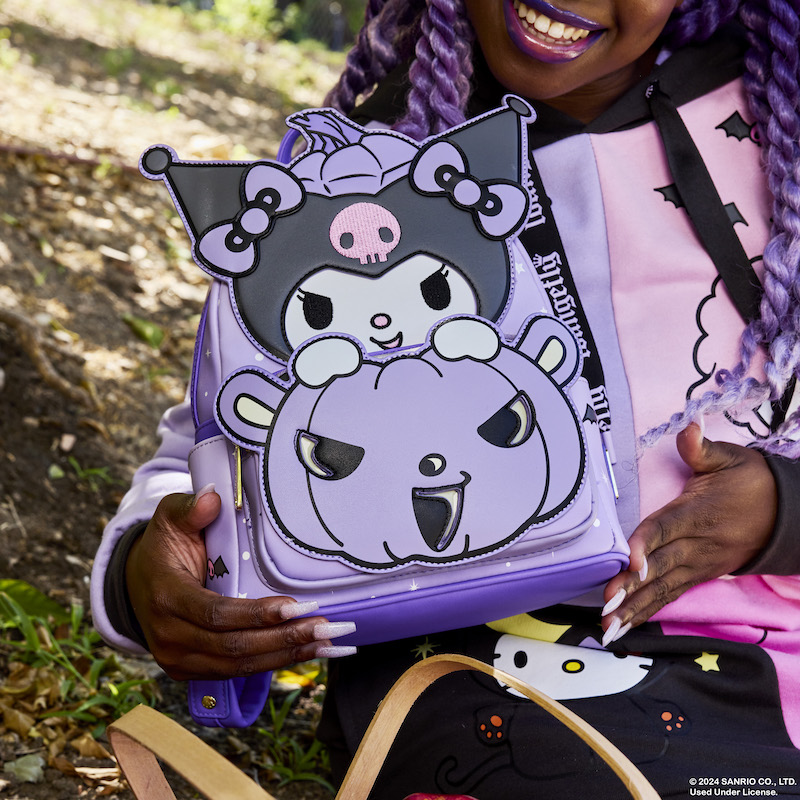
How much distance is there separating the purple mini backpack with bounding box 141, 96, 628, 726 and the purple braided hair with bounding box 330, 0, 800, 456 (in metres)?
0.14

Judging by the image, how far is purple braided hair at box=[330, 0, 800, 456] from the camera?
1.35m

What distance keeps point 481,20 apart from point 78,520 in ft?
4.47

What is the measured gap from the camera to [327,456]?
1.14 meters

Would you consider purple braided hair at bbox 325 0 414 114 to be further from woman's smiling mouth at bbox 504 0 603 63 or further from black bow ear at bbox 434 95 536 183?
black bow ear at bbox 434 95 536 183

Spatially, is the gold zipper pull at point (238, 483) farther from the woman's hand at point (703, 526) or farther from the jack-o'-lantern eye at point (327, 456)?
the woman's hand at point (703, 526)

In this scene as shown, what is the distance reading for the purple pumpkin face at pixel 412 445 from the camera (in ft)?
3.70

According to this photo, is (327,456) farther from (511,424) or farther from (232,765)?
(232,765)

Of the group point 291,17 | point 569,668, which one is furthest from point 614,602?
point 291,17

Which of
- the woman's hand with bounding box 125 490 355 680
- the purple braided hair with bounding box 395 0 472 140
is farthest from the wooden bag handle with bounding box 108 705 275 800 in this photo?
the purple braided hair with bounding box 395 0 472 140

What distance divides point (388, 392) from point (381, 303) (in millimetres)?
133

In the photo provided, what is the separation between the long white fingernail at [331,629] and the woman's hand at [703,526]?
0.34 meters

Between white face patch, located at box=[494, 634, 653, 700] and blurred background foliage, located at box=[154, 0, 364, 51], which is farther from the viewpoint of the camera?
blurred background foliage, located at box=[154, 0, 364, 51]

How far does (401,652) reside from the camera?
1.40 meters

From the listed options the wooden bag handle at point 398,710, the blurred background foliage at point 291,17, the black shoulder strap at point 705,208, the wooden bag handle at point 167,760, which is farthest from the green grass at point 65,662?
the blurred background foliage at point 291,17
